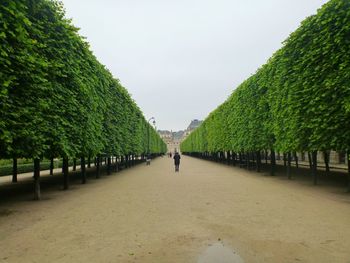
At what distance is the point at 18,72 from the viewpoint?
42.3 feet

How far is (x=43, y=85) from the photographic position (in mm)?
14875

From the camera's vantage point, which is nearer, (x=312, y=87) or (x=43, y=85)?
(x=43, y=85)

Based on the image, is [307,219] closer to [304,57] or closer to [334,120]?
[334,120]

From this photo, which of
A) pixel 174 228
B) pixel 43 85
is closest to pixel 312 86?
pixel 174 228

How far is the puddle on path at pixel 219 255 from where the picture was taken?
6641mm

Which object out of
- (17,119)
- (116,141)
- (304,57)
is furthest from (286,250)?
(116,141)

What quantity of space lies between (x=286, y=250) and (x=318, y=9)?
54.1 ft

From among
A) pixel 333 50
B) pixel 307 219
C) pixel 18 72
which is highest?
pixel 333 50

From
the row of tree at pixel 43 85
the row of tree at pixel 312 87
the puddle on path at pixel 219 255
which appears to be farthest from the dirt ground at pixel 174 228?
the row of tree at pixel 312 87

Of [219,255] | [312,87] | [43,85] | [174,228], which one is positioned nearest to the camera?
[219,255]

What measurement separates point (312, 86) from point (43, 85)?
46.8ft

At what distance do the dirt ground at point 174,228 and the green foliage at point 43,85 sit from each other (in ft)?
10.00

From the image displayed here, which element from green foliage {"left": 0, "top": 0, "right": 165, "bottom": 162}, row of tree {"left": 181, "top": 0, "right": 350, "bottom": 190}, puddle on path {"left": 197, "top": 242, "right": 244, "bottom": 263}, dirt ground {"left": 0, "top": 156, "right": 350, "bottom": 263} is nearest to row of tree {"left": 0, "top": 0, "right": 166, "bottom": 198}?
green foliage {"left": 0, "top": 0, "right": 165, "bottom": 162}

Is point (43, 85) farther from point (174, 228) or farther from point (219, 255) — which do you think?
point (219, 255)
